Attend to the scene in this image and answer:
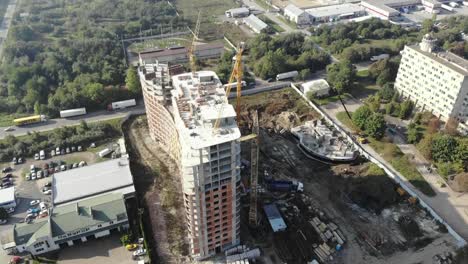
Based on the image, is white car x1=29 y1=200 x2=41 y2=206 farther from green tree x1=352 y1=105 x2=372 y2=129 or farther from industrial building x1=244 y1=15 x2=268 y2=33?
industrial building x1=244 y1=15 x2=268 y2=33

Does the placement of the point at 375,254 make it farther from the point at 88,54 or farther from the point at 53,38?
the point at 53,38

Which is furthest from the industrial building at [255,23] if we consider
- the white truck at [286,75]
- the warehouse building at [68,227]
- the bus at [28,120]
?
the warehouse building at [68,227]

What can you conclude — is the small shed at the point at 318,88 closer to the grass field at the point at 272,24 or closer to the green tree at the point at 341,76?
the green tree at the point at 341,76

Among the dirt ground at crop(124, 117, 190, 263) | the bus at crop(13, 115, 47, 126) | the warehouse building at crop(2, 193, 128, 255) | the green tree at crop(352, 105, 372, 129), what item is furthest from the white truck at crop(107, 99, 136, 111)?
the green tree at crop(352, 105, 372, 129)

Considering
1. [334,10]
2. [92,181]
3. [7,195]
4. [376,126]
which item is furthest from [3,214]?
[334,10]

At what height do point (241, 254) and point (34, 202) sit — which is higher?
point (34, 202)

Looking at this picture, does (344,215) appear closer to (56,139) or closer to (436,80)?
(436,80)

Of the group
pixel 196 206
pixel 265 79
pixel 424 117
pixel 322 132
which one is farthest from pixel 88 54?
pixel 424 117
